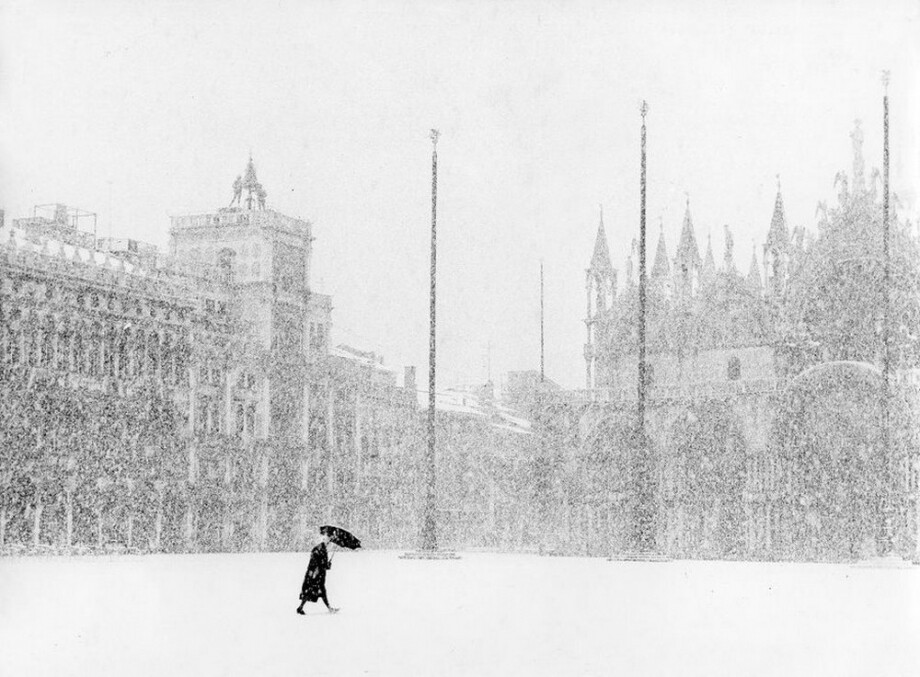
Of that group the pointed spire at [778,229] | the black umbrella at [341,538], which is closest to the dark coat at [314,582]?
the black umbrella at [341,538]

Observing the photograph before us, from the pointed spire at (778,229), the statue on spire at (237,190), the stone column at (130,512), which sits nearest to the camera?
the stone column at (130,512)

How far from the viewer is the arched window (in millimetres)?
68188

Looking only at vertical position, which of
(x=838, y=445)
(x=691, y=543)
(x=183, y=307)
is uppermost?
(x=183, y=307)

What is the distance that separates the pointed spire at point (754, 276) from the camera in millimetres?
69125

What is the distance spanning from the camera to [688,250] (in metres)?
70.8

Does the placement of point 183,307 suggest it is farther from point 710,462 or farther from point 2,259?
point 710,462

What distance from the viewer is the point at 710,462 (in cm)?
6569

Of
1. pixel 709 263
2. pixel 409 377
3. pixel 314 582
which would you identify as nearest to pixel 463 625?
pixel 314 582

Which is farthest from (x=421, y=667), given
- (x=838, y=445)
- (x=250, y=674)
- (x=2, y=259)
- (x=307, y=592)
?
(x=838, y=445)

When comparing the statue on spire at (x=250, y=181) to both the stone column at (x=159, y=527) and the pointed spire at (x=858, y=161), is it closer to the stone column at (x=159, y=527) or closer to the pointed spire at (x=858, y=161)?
the stone column at (x=159, y=527)

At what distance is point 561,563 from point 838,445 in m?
22.1

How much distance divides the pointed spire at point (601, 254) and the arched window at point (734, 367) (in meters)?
7.76

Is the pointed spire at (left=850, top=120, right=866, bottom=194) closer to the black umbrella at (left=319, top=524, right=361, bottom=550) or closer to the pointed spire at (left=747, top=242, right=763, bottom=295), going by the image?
the pointed spire at (left=747, top=242, right=763, bottom=295)

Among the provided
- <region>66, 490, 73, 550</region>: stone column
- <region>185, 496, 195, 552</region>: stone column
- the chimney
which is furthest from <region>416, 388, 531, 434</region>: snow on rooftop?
<region>66, 490, 73, 550</region>: stone column
